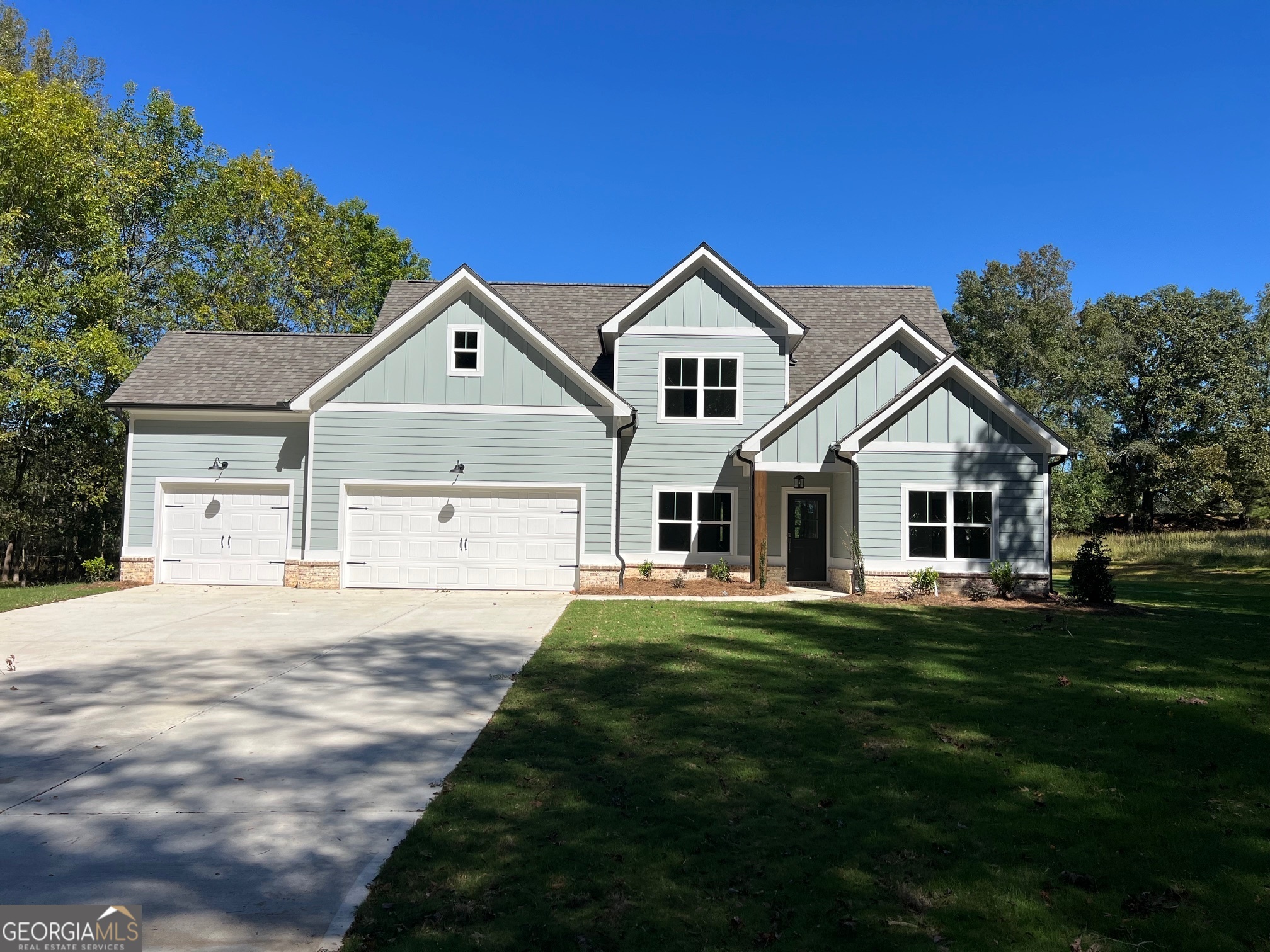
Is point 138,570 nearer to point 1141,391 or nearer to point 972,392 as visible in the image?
point 972,392

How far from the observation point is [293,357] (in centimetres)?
1983

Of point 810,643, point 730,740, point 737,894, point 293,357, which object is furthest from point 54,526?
point 737,894

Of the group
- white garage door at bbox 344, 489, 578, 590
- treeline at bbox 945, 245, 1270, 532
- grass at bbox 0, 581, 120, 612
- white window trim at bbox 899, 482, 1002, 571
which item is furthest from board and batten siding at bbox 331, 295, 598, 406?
treeline at bbox 945, 245, 1270, 532

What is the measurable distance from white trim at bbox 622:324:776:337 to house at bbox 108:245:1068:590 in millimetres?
371

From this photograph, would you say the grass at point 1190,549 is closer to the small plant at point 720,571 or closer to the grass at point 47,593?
the small plant at point 720,571

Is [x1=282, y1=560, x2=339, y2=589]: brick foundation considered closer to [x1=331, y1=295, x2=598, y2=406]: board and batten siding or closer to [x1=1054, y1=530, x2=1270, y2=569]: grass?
[x1=331, y1=295, x2=598, y2=406]: board and batten siding

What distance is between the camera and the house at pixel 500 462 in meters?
17.0

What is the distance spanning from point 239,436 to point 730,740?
15.3m

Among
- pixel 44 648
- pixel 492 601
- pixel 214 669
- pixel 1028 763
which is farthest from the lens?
pixel 492 601

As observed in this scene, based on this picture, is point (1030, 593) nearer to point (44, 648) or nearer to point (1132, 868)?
point (1132, 868)

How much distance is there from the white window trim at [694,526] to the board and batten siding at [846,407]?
194 centimetres

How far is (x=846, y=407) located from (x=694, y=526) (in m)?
4.43

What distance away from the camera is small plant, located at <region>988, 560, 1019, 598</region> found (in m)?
16.6

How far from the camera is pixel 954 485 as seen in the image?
17016mm
